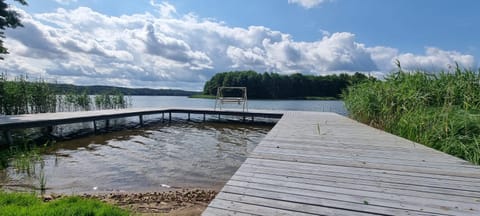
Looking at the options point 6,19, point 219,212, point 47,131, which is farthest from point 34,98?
point 219,212

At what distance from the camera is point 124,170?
4508mm

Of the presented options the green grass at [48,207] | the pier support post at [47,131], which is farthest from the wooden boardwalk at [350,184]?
the pier support post at [47,131]

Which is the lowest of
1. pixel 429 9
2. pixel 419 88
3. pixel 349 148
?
pixel 349 148

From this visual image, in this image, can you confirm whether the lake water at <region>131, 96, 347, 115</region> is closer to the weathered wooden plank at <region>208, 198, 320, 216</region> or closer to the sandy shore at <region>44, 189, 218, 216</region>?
the sandy shore at <region>44, 189, 218, 216</region>

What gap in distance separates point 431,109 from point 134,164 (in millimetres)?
5316

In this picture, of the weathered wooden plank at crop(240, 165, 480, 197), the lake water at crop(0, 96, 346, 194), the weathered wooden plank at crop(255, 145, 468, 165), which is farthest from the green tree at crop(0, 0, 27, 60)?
the weathered wooden plank at crop(240, 165, 480, 197)

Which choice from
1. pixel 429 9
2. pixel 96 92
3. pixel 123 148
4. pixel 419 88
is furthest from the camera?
pixel 96 92

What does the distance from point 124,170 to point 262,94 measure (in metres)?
33.1

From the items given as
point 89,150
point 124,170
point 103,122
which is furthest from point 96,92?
point 124,170

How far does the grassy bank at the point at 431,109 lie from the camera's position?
12.2 ft

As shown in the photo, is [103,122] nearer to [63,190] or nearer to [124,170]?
[124,170]

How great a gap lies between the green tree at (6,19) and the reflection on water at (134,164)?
408 cm

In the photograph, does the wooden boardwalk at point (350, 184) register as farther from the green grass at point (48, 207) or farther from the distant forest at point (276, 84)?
the distant forest at point (276, 84)

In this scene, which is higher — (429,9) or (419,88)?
(429,9)
